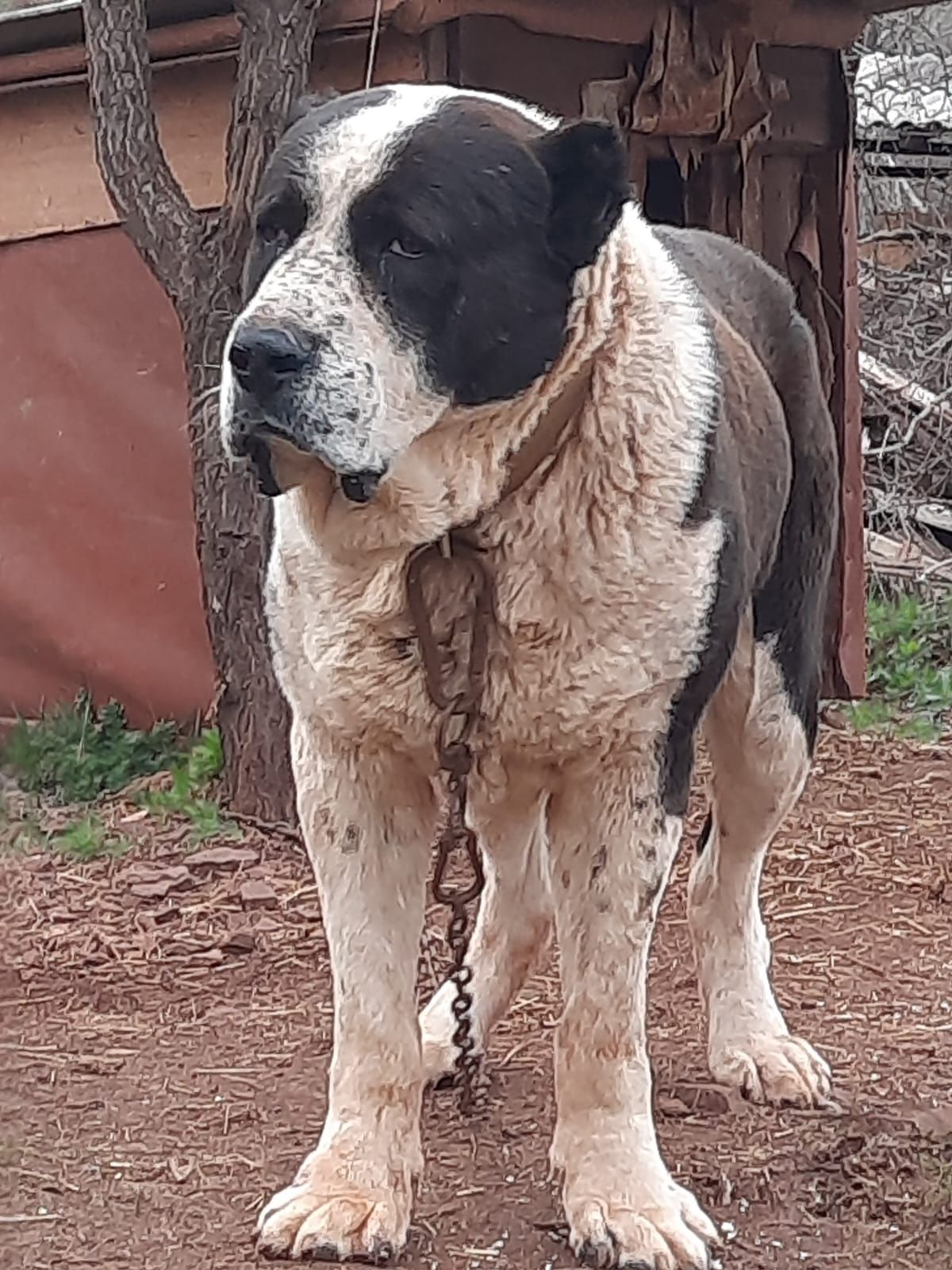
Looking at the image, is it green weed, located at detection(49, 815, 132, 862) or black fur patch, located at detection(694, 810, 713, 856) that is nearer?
black fur patch, located at detection(694, 810, 713, 856)

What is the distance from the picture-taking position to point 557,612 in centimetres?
301

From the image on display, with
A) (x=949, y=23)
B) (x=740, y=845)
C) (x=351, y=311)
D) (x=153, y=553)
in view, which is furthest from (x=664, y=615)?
(x=949, y=23)

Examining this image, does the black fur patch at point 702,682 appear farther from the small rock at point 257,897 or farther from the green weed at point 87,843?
the green weed at point 87,843

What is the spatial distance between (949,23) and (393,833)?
1041cm

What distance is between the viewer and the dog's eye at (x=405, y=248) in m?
2.75

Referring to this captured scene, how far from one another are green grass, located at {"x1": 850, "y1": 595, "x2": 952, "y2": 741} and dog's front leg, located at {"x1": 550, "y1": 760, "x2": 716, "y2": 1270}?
4.59 m

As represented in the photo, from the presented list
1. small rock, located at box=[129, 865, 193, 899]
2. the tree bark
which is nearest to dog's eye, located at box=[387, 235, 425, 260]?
the tree bark

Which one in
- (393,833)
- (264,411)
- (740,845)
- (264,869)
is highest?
(264,411)

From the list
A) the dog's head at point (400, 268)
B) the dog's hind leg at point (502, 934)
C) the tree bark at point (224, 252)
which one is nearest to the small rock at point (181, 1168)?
the dog's hind leg at point (502, 934)

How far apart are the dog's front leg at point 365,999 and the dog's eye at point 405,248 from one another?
76 cm

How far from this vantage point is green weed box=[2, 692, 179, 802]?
659 centimetres

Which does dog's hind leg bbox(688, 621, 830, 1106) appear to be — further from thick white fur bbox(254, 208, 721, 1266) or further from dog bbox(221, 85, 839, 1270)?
thick white fur bbox(254, 208, 721, 1266)

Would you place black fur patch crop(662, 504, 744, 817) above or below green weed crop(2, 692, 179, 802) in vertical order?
above

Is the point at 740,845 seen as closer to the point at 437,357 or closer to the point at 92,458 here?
the point at 437,357
